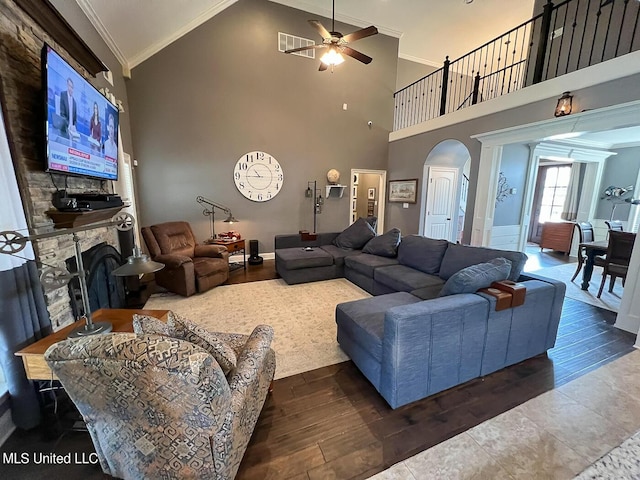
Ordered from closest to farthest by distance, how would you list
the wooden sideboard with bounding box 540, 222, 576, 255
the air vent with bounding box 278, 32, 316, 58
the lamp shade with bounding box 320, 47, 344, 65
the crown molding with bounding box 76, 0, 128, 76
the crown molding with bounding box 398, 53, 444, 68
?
1. the crown molding with bounding box 76, 0, 128, 76
2. the lamp shade with bounding box 320, 47, 344, 65
3. the air vent with bounding box 278, 32, 316, 58
4. the wooden sideboard with bounding box 540, 222, 576, 255
5. the crown molding with bounding box 398, 53, 444, 68

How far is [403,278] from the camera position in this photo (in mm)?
3209

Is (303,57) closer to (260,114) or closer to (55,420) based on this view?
(260,114)

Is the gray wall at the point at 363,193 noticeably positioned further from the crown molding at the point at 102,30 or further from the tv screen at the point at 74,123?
the tv screen at the point at 74,123

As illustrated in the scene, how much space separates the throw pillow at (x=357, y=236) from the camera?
4781 mm

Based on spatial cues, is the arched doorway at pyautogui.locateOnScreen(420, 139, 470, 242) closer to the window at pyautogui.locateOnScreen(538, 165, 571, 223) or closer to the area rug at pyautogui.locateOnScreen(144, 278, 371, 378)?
the area rug at pyautogui.locateOnScreen(144, 278, 371, 378)

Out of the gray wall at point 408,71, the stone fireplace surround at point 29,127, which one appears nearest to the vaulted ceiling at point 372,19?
the gray wall at point 408,71

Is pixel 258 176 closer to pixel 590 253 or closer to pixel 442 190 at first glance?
pixel 442 190

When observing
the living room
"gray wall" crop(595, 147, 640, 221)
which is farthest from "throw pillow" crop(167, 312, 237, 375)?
"gray wall" crop(595, 147, 640, 221)

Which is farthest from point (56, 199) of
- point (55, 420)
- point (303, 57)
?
point (303, 57)

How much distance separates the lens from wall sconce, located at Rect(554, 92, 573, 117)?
320 cm

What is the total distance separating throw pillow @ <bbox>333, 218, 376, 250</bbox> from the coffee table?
3.44m

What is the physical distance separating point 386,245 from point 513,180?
2.83 metres

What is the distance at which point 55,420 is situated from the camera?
170 centimetres

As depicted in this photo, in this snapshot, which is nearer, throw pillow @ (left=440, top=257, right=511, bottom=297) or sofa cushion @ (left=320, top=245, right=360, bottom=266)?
throw pillow @ (left=440, top=257, right=511, bottom=297)
